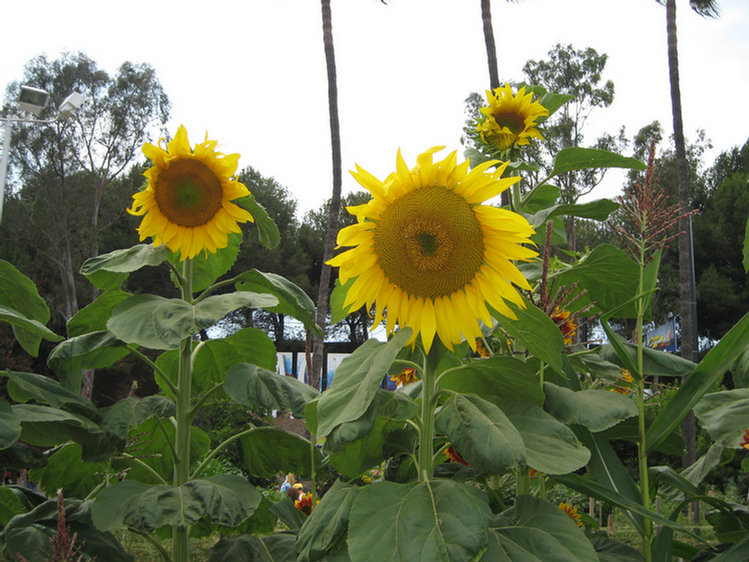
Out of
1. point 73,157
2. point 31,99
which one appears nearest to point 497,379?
point 31,99

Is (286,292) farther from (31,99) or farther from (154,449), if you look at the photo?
(31,99)

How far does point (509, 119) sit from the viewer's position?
7.40 ft

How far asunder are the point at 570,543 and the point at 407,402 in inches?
15.0

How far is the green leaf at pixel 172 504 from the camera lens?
1.66 m

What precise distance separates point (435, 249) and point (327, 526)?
574mm

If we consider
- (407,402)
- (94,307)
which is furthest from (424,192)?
(94,307)

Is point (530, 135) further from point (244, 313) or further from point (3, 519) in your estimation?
point (244, 313)

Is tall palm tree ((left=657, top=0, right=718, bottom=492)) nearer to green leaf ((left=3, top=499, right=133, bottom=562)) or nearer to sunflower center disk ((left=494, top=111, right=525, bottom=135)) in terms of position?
sunflower center disk ((left=494, top=111, right=525, bottom=135))

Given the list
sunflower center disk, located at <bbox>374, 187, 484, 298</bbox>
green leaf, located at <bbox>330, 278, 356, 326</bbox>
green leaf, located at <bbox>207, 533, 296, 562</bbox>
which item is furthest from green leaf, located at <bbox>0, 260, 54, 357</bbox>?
sunflower center disk, located at <bbox>374, 187, 484, 298</bbox>

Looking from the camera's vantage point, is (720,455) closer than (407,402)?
No

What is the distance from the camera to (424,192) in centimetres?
129

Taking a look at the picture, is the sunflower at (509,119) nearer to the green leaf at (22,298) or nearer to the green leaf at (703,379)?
the green leaf at (703,379)

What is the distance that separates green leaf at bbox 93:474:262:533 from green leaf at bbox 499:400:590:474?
840mm

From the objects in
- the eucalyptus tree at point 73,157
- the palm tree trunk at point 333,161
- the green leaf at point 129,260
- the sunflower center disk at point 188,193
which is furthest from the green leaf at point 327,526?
the eucalyptus tree at point 73,157
